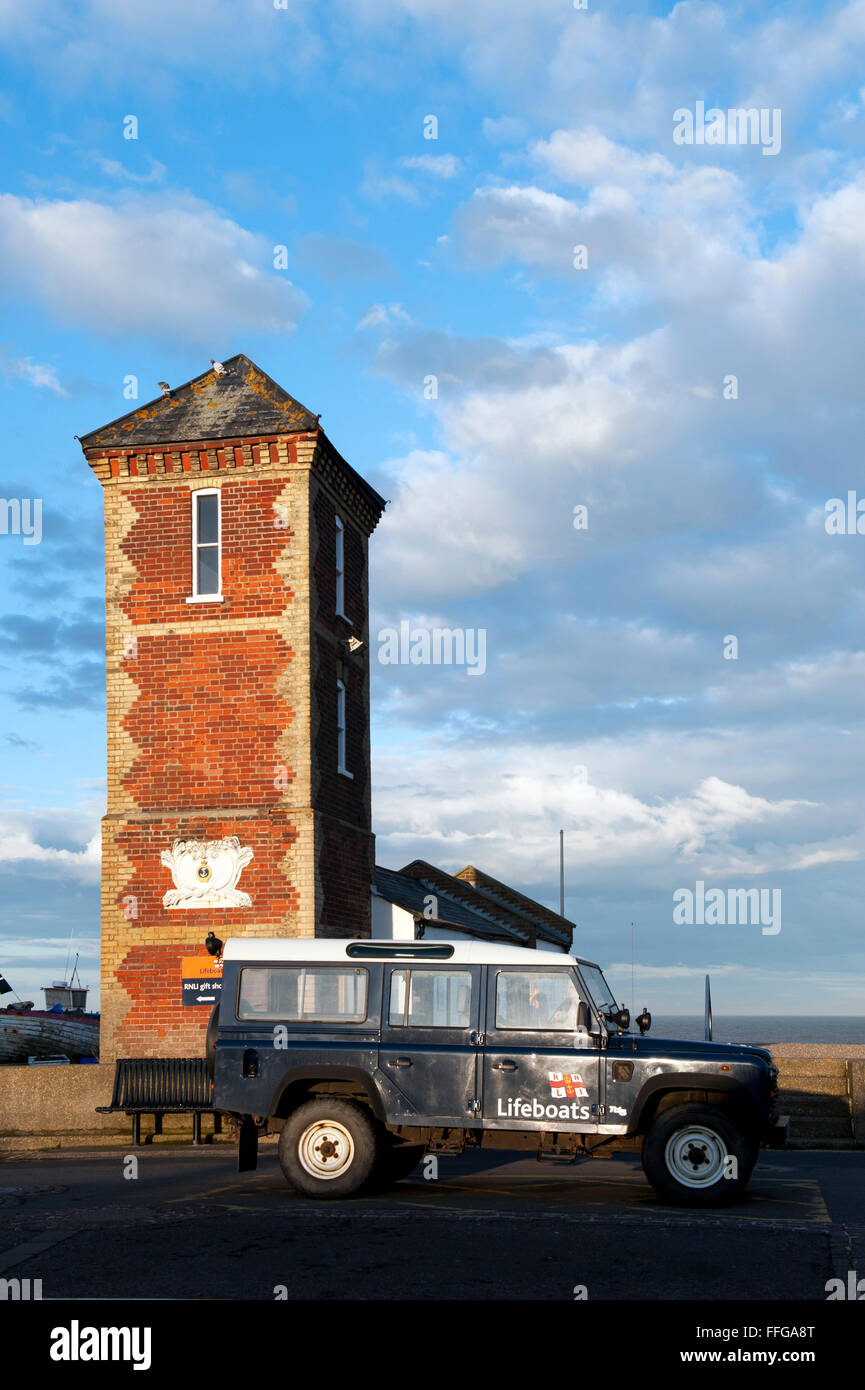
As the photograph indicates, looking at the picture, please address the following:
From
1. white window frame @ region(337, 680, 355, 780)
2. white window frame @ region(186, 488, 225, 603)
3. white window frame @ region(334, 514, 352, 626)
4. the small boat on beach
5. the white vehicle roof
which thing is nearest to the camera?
the white vehicle roof

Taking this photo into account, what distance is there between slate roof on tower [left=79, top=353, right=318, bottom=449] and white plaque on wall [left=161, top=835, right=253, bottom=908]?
7014 millimetres

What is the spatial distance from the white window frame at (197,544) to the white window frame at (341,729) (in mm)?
2923

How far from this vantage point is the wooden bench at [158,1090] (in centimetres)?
1784

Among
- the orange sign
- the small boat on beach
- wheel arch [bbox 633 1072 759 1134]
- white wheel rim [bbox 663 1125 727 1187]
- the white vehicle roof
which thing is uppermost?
the white vehicle roof

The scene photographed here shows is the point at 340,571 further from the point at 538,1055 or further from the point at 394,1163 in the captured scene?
the point at 538,1055

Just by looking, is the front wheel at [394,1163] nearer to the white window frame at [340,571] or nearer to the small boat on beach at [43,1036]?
the white window frame at [340,571]

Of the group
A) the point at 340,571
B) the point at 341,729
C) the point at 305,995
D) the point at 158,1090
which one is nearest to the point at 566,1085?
the point at 305,995

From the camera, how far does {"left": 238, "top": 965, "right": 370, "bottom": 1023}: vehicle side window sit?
12.6 metres

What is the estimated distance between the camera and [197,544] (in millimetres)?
23781

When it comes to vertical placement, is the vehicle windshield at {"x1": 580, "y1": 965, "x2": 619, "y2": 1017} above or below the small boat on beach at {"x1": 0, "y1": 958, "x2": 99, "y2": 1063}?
above

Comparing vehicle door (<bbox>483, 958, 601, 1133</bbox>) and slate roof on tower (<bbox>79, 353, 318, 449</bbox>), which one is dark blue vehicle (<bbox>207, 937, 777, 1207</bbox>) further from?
slate roof on tower (<bbox>79, 353, 318, 449</bbox>)

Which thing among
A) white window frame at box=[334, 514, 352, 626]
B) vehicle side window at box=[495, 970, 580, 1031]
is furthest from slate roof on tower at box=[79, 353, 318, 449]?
vehicle side window at box=[495, 970, 580, 1031]

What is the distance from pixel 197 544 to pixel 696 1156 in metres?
15.1
